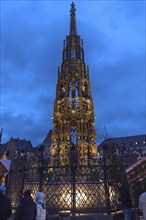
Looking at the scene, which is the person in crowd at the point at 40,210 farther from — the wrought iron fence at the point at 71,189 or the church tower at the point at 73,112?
the church tower at the point at 73,112

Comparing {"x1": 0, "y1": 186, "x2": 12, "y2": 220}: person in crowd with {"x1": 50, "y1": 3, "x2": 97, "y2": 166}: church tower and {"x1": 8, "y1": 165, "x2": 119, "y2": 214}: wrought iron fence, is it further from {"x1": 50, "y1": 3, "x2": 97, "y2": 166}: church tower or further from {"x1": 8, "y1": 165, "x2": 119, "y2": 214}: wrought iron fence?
{"x1": 50, "y1": 3, "x2": 97, "y2": 166}: church tower

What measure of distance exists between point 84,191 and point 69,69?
1722 cm

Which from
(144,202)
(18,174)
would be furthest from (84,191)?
(144,202)

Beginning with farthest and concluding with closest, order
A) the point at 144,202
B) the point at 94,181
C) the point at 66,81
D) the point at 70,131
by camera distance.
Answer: the point at 66,81, the point at 70,131, the point at 94,181, the point at 144,202

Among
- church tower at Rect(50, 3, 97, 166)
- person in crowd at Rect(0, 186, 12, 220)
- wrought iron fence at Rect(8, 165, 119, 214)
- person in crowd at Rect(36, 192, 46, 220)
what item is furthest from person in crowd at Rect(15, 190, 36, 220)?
church tower at Rect(50, 3, 97, 166)

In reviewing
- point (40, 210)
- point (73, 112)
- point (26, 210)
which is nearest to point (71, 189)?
point (40, 210)

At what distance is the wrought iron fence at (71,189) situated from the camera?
10719 millimetres

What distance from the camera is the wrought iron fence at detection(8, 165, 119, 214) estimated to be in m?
10.7

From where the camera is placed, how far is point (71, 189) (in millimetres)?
10984

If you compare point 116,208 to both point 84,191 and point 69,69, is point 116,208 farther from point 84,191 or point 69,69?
point 69,69

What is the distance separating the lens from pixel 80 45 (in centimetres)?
2905

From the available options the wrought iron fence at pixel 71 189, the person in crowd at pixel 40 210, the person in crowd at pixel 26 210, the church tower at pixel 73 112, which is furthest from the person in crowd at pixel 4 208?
the church tower at pixel 73 112

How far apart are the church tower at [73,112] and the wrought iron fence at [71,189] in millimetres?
6929

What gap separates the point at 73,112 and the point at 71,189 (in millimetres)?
13014
